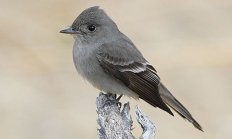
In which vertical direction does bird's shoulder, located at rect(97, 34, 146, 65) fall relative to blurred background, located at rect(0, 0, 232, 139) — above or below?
below

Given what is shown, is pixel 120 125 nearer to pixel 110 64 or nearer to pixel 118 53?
pixel 110 64

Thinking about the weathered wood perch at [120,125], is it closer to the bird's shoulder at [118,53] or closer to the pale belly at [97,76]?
the pale belly at [97,76]

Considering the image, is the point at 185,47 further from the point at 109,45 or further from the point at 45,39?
the point at 109,45

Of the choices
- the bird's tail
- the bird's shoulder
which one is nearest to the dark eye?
the bird's shoulder

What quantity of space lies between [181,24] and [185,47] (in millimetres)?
1166

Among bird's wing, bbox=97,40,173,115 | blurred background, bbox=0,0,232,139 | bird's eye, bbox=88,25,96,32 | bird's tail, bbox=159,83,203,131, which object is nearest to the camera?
bird's wing, bbox=97,40,173,115

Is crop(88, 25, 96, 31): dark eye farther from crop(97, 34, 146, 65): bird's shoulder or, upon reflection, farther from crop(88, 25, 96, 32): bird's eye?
crop(97, 34, 146, 65): bird's shoulder

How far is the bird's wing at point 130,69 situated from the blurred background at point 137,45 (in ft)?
7.39

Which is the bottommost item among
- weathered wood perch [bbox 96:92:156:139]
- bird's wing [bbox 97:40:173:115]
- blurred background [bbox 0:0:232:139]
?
weathered wood perch [bbox 96:92:156:139]

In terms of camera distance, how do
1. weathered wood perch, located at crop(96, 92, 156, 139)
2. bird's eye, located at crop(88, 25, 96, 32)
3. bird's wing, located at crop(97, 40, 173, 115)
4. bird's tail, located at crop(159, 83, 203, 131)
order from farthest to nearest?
bird's eye, located at crop(88, 25, 96, 32), bird's tail, located at crop(159, 83, 203, 131), bird's wing, located at crop(97, 40, 173, 115), weathered wood perch, located at crop(96, 92, 156, 139)

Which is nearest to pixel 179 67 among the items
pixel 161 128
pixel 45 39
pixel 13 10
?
pixel 161 128

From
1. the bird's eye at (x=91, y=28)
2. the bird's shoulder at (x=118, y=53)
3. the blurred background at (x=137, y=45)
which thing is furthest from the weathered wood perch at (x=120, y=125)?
the blurred background at (x=137, y=45)

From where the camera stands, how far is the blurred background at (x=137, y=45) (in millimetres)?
9633

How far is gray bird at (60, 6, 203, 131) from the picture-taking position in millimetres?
6727
